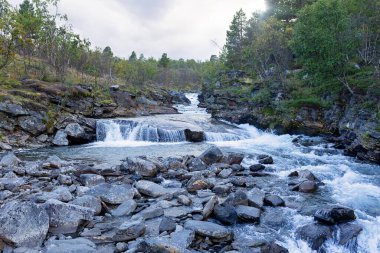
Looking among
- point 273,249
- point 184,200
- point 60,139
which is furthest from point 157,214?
point 60,139

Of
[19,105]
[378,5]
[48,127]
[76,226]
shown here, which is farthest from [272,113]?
[76,226]

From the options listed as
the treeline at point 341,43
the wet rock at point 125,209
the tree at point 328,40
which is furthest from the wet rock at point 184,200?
the tree at point 328,40

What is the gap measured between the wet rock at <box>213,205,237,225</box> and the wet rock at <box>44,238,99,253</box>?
151 inches

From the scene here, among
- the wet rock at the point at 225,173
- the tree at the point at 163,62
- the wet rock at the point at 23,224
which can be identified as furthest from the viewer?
the tree at the point at 163,62

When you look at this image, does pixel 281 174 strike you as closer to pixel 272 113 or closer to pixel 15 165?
pixel 15 165

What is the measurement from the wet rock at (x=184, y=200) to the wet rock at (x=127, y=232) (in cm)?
231

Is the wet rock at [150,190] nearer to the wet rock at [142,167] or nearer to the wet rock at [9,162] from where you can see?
the wet rock at [142,167]

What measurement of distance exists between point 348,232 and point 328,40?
60.2 feet

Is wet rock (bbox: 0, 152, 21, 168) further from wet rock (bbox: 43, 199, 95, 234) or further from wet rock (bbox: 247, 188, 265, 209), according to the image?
wet rock (bbox: 247, 188, 265, 209)

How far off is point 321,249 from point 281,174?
7510mm

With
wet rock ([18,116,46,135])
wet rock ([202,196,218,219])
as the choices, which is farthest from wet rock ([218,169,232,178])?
wet rock ([18,116,46,135])

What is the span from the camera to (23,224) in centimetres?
738

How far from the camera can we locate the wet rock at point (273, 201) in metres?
11.0

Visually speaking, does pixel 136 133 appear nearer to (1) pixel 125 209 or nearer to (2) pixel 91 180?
(2) pixel 91 180
